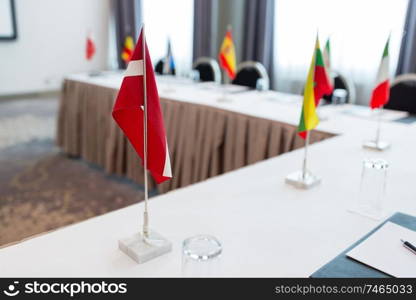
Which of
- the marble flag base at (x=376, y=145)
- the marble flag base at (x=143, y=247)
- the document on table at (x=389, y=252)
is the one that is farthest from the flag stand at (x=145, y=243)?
the marble flag base at (x=376, y=145)

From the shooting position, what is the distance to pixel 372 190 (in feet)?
3.97

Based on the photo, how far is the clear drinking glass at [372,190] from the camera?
3.80ft

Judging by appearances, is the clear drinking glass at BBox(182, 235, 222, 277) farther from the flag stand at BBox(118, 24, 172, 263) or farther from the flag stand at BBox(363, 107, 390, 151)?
the flag stand at BBox(363, 107, 390, 151)

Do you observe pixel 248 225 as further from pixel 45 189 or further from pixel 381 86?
pixel 45 189

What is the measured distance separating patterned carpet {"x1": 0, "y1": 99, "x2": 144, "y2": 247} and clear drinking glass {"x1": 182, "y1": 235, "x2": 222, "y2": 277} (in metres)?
1.79

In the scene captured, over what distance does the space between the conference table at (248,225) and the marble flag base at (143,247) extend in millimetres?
15

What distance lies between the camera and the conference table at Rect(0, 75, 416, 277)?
893mm

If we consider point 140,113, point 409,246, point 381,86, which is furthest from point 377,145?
point 140,113

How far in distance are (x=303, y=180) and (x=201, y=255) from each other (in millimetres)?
688

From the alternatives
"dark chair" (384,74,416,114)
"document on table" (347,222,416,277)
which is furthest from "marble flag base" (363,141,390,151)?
"dark chair" (384,74,416,114)

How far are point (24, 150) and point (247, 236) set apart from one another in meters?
3.49

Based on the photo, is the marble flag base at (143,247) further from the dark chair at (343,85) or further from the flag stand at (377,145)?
the dark chair at (343,85)

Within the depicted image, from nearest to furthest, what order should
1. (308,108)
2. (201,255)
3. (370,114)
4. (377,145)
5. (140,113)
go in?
1. (201,255)
2. (140,113)
3. (308,108)
4. (377,145)
5. (370,114)

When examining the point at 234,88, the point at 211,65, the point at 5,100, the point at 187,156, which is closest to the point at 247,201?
the point at 187,156
